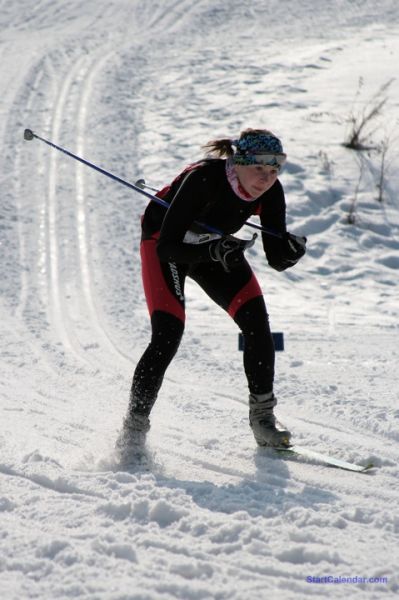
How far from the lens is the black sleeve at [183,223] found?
3865mm

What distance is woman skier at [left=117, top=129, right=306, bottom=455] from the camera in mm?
3943

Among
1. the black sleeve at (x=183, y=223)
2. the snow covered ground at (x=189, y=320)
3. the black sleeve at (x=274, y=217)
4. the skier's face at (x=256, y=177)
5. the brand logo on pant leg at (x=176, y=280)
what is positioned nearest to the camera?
the snow covered ground at (x=189, y=320)

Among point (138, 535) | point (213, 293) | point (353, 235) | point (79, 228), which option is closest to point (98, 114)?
Result: point (79, 228)

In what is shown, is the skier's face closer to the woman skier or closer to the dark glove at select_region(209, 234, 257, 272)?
the woman skier

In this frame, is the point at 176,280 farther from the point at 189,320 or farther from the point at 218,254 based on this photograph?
the point at 189,320

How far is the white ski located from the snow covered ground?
5 cm

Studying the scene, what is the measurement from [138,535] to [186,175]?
1717 mm

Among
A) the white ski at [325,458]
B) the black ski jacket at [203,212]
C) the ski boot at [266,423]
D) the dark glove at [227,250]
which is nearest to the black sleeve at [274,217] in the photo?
the black ski jacket at [203,212]

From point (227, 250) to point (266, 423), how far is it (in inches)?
35.5

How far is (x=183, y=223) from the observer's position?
12.7 ft

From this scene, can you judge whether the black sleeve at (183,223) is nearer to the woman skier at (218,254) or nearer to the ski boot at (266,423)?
the woman skier at (218,254)

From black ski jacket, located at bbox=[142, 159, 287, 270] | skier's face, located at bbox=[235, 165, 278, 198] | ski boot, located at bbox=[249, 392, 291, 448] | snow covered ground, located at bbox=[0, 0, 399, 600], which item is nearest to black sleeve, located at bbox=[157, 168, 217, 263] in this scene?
black ski jacket, located at bbox=[142, 159, 287, 270]

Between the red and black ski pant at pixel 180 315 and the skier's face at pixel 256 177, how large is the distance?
Answer: 1.37 ft

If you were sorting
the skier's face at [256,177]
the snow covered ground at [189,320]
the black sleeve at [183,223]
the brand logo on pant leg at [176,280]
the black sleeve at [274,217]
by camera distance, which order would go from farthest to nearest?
1. the black sleeve at [274,217]
2. the brand logo on pant leg at [176,280]
3. the skier's face at [256,177]
4. the black sleeve at [183,223]
5. the snow covered ground at [189,320]
